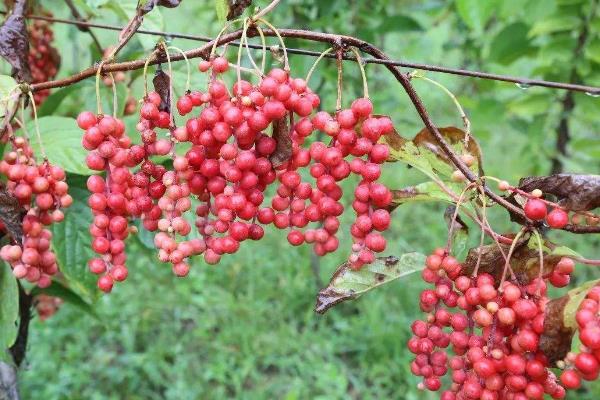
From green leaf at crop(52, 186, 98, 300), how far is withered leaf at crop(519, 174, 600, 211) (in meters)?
0.83

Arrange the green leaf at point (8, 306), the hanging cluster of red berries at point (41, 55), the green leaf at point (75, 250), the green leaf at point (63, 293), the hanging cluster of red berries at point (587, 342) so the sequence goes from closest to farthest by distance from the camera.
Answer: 1. the hanging cluster of red berries at point (587, 342)
2. the green leaf at point (8, 306)
3. the green leaf at point (75, 250)
4. the green leaf at point (63, 293)
5. the hanging cluster of red berries at point (41, 55)

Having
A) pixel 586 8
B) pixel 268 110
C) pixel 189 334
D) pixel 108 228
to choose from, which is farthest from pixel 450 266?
pixel 189 334

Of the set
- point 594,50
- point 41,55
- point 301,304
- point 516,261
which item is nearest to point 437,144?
point 516,261

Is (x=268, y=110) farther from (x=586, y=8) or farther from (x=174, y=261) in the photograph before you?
(x=586, y=8)

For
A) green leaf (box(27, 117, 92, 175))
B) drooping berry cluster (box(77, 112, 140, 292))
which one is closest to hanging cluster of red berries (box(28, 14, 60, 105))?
green leaf (box(27, 117, 92, 175))

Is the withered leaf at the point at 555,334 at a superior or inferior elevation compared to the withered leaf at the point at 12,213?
inferior

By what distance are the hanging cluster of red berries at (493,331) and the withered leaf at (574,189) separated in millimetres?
76

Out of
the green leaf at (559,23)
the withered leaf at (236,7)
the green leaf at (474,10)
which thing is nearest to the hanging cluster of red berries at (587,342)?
the withered leaf at (236,7)

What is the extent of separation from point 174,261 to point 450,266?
35 cm

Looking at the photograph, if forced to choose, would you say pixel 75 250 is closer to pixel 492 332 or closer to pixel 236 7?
pixel 236 7

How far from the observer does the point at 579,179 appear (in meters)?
0.77

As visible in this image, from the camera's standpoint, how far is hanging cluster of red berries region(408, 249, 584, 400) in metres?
0.76

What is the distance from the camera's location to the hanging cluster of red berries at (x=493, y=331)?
2.50 feet

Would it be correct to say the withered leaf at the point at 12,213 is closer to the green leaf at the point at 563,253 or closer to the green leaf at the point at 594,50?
the green leaf at the point at 563,253
